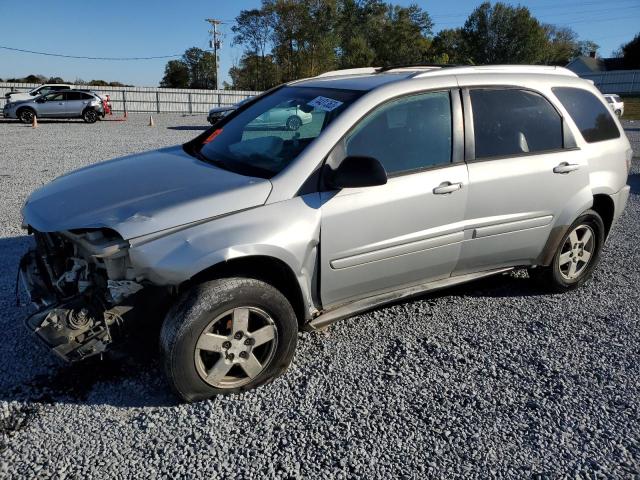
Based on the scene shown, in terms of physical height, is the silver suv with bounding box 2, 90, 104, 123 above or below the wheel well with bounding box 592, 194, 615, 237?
above

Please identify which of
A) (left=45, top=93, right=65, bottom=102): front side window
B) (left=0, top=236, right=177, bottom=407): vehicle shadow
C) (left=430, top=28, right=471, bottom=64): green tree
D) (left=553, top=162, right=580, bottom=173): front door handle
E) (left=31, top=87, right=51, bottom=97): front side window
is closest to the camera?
(left=0, top=236, right=177, bottom=407): vehicle shadow

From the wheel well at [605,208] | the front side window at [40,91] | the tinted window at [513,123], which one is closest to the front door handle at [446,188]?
the tinted window at [513,123]

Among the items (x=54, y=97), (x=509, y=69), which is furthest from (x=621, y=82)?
(x=509, y=69)

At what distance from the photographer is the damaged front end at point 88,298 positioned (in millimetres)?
2777

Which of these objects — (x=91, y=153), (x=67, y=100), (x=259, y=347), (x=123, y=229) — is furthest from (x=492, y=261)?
(x=67, y=100)

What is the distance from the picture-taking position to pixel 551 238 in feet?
A: 14.1

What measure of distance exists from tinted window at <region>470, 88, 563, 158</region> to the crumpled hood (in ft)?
5.68

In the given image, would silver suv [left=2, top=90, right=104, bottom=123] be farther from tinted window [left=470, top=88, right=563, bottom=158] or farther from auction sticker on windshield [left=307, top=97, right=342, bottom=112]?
tinted window [left=470, top=88, right=563, bottom=158]

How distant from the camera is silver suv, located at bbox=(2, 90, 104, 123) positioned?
2231 centimetres

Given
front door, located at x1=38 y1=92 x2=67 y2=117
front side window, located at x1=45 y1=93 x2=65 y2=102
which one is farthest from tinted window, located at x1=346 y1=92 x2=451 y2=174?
front side window, located at x1=45 y1=93 x2=65 y2=102

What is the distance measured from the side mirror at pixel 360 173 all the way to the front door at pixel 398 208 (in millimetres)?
119

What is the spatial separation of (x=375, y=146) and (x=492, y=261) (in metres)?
1.38

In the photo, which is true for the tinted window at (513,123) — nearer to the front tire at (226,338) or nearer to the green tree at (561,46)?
the front tire at (226,338)

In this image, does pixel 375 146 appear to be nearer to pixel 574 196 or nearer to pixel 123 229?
pixel 123 229
